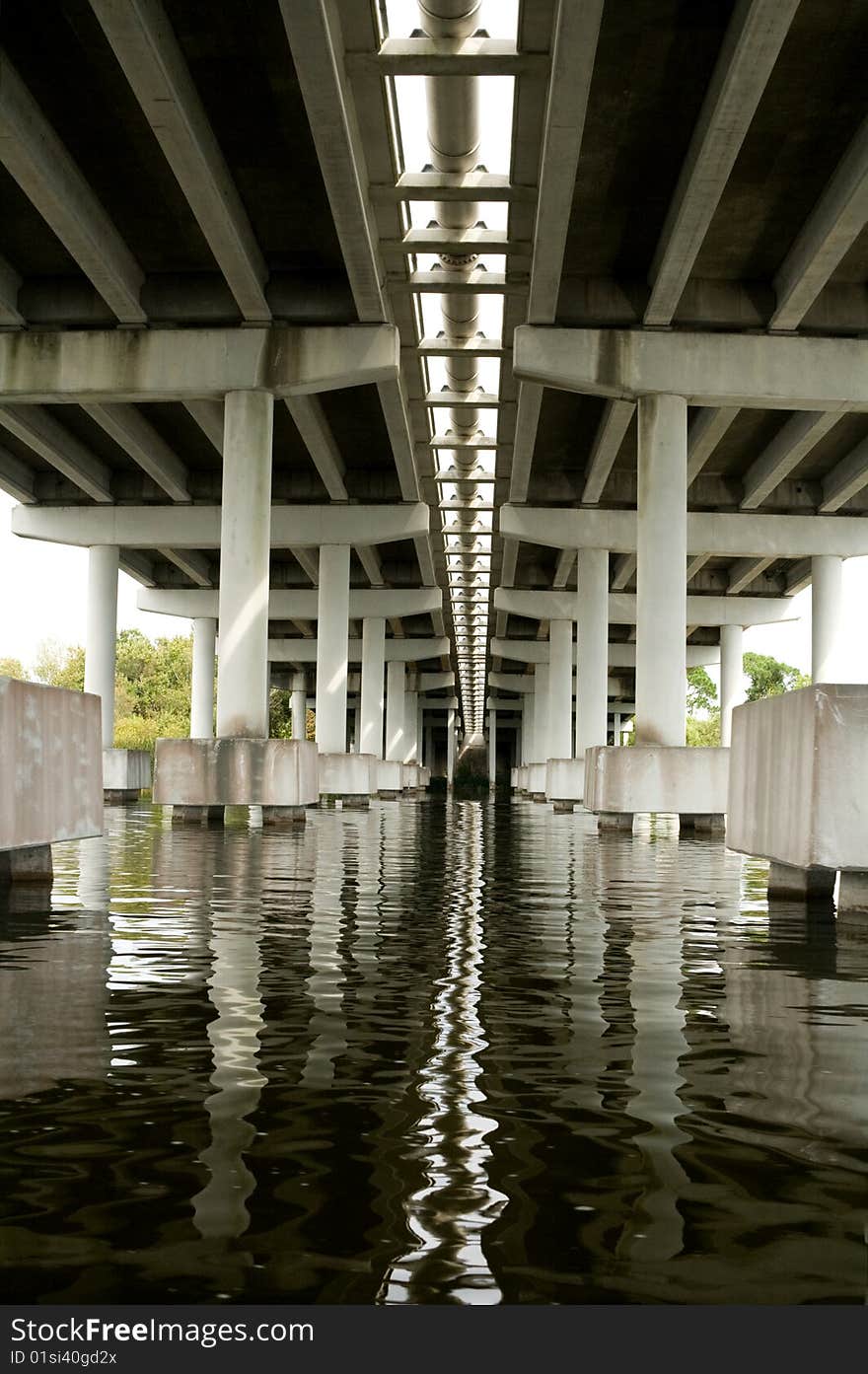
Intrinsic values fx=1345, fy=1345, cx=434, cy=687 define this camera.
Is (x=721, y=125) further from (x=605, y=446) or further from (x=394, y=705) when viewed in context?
(x=394, y=705)

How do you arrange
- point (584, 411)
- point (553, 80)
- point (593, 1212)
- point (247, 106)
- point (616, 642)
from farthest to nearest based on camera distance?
point (616, 642) < point (584, 411) < point (247, 106) < point (553, 80) < point (593, 1212)

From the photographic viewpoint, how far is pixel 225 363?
22.2 meters

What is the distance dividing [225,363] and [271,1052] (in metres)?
19.0

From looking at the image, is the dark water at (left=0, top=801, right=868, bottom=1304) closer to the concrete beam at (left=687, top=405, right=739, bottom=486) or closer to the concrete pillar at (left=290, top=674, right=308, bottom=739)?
the concrete beam at (left=687, top=405, right=739, bottom=486)

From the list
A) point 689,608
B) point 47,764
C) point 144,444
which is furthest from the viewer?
point 689,608

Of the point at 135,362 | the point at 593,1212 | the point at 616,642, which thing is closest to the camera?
the point at 593,1212

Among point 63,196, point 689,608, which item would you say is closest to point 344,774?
point 63,196

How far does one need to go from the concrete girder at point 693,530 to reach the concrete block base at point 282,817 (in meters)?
14.2

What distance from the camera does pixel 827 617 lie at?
38.6m

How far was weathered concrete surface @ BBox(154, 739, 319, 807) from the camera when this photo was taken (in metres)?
21.6

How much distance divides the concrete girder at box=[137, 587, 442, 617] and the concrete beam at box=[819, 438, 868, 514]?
1793 cm

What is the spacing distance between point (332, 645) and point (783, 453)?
13.4 metres

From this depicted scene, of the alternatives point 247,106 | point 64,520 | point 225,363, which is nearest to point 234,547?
point 225,363

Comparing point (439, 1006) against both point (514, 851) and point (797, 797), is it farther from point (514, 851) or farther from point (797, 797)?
point (514, 851)
